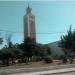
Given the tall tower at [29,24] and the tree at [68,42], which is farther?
the tall tower at [29,24]

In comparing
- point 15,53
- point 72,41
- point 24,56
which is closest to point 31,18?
point 24,56

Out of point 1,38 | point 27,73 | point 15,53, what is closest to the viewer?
point 27,73

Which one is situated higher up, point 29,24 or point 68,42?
point 29,24

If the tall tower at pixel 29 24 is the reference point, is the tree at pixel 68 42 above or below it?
below

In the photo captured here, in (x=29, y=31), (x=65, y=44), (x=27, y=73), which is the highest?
(x=29, y=31)

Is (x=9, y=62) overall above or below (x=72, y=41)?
below

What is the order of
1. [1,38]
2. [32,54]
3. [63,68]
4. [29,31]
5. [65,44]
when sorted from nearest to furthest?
1. [63,68]
2. [65,44]
3. [1,38]
4. [32,54]
5. [29,31]

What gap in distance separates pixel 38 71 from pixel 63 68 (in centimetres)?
434

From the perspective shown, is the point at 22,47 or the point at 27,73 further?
the point at 22,47

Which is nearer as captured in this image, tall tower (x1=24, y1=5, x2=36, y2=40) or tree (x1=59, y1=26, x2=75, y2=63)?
tree (x1=59, y1=26, x2=75, y2=63)

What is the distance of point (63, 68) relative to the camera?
32500 millimetres

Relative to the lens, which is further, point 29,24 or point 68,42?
point 29,24

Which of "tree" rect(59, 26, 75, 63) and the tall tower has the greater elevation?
the tall tower

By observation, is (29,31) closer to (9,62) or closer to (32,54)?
(32,54)
